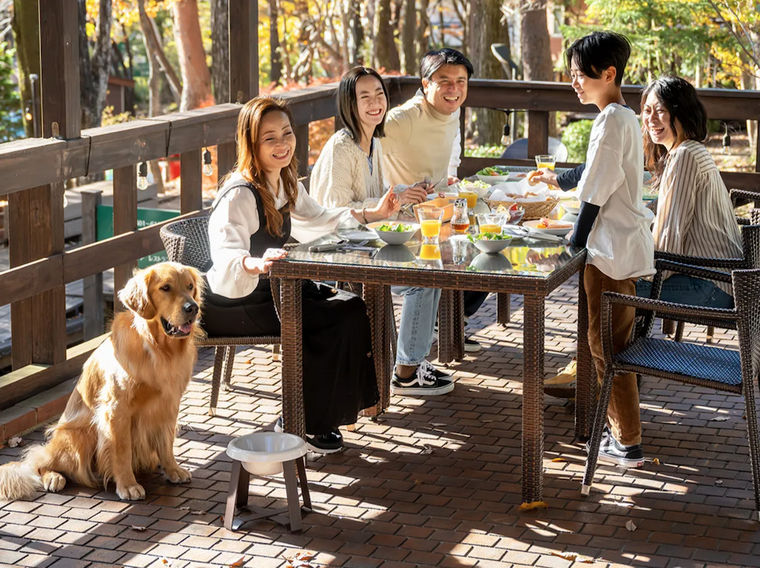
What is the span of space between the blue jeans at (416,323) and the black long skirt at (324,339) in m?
0.69

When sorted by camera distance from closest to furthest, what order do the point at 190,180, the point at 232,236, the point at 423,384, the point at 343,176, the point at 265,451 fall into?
the point at 265,451 → the point at 232,236 → the point at 343,176 → the point at 423,384 → the point at 190,180

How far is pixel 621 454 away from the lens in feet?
16.0

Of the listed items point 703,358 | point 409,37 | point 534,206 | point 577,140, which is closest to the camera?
point 703,358

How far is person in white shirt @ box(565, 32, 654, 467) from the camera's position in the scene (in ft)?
14.7

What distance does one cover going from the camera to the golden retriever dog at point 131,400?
14.2ft

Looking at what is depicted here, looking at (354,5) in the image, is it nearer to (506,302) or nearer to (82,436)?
(506,302)

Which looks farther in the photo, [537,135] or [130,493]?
[537,135]

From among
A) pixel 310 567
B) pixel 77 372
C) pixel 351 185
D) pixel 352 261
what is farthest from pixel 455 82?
pixel 310 567

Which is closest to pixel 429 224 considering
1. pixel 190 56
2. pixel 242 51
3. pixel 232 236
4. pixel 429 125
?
pixel 232 236

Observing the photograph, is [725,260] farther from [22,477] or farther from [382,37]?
[382,37]

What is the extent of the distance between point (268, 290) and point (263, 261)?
0.51 meters

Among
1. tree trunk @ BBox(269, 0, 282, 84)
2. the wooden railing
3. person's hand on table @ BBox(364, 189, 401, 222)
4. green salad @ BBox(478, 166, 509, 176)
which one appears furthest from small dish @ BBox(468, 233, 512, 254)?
tree trunk @ BBox(269, 0, 282, 84)

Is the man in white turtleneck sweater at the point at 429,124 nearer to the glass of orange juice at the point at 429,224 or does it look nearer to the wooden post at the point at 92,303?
the glass of orange juice at the point at 429,224

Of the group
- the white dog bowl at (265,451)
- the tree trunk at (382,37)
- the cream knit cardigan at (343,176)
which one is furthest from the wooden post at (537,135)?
the tree trunk at (382,37)
